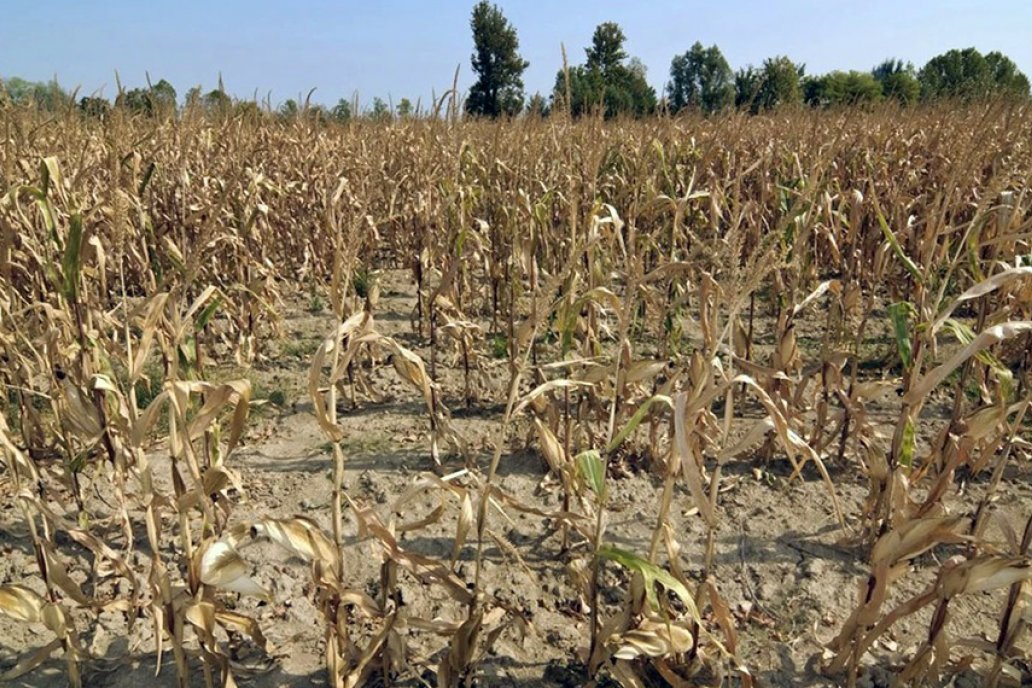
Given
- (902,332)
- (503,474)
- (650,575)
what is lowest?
(503,474)

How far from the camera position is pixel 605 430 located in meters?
3.71

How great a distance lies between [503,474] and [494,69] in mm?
15283

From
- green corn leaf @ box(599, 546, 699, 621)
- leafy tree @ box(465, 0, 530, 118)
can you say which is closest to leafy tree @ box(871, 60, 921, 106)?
leafy tree @ box(465, 0, 530, 118)

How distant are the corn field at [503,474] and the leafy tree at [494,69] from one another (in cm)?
335

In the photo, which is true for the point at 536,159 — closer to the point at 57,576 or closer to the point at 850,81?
the point at 57,576

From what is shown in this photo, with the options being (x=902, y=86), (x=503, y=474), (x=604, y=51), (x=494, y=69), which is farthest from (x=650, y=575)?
(x=902, y=86)

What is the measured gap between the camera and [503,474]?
3.33 m

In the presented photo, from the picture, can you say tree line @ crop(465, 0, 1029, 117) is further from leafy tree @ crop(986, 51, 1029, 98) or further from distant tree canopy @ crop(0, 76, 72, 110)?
distant tree canopy @ crop(0, 76, 72, 110)

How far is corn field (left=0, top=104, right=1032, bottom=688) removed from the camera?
6.22 ft

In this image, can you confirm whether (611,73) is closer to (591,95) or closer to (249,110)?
(591,95)

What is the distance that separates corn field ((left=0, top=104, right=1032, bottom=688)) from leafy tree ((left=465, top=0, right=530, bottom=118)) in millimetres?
3348

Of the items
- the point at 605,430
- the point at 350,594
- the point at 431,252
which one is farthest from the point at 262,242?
the point at 350,594

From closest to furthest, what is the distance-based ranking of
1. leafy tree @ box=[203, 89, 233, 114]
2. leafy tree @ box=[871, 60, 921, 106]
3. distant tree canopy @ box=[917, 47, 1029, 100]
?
leafy tree @ box=[203, 89, 233, 114] < distant tree canopy @ box=[917, 47, 1029, 100] < leafy tree @ box=[871, 60, 921, 106]

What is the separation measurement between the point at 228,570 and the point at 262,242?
14.2 ft
